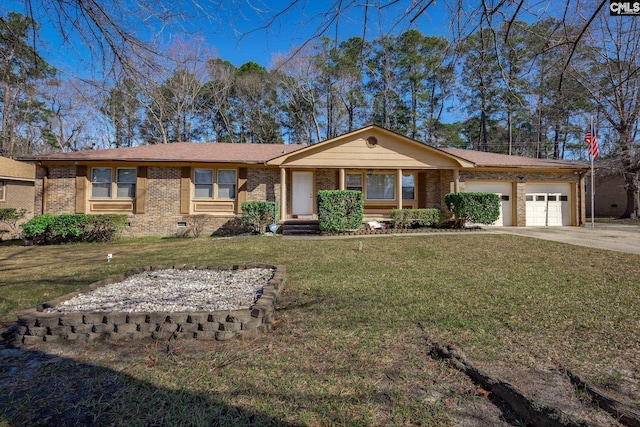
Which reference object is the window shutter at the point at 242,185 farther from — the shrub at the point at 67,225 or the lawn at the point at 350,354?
the lawn at the point at 350,354

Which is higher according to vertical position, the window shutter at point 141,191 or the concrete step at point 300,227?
the window shutter at point 141,191

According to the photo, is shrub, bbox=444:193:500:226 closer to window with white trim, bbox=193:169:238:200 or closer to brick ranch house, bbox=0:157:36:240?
window with white trim, bbox=193:169:238:200

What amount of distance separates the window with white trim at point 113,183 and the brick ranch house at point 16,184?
4964 millimetres

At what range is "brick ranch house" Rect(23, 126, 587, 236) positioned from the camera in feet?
42.1

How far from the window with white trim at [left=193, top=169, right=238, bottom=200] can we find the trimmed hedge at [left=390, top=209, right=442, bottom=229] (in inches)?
278

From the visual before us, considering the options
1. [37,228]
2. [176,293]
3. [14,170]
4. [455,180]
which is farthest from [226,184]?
[14,170]

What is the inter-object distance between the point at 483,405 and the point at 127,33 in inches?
167

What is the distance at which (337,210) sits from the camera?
456 inches

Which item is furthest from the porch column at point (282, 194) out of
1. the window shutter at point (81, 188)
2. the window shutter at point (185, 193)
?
the window shutter at point (81, 188)

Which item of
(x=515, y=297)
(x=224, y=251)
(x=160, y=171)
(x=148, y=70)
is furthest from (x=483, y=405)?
(x=160, y=171)

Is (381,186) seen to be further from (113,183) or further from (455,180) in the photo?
(113,183)

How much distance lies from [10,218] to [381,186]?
15205 mm

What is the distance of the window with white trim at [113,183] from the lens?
13062 mm

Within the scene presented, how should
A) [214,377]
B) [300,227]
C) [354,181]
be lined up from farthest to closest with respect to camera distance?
[354,181]
[300,227]
[214,377]
